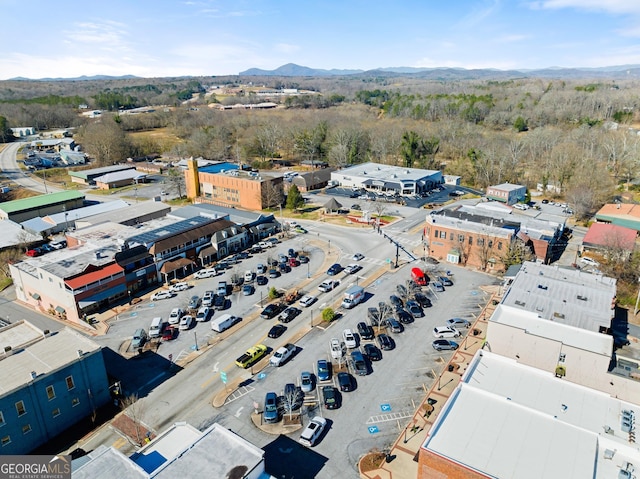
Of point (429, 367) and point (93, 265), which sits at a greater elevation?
point (93, 265)

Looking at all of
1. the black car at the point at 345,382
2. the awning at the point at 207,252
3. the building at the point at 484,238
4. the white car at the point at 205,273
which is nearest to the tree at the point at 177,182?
the awning at the point at 207,252

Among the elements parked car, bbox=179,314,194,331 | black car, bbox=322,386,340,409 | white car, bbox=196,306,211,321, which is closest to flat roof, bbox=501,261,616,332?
black car, bbox=322,386,340,409

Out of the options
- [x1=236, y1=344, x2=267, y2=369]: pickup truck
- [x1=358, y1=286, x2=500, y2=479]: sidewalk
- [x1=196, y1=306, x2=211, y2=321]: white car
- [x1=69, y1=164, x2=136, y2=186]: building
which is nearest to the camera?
[x1=358, y1=286, x2=500, y2=479]: sidewalk

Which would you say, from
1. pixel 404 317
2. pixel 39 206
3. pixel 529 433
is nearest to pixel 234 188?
pixel 39 206

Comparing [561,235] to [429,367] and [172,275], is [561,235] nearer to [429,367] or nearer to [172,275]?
[429,367]

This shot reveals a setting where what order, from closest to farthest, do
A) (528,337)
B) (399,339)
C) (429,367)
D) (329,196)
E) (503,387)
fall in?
(503,387)
(528,337)
(429,367)
(399,339)
(329,196)

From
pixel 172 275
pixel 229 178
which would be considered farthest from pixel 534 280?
pixel 229 178

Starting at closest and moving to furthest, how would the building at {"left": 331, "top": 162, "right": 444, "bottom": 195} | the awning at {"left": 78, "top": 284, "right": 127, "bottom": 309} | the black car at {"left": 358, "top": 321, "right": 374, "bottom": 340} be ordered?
the black car at {"left": 358, "top": 321, "right": 374, "bottom": 340}
the awning at {"left": 78, "top": 284, "right": 127, "bottom": 309}
the building at {"left": 331, "top": 162, "right": 444, "bottom": 195}

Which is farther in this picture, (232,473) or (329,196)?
(329,196)

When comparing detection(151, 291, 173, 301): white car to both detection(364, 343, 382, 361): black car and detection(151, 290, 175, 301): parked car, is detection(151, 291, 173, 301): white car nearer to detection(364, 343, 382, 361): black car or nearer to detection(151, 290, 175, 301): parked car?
detection(151, 290, 175, 301): parked car
